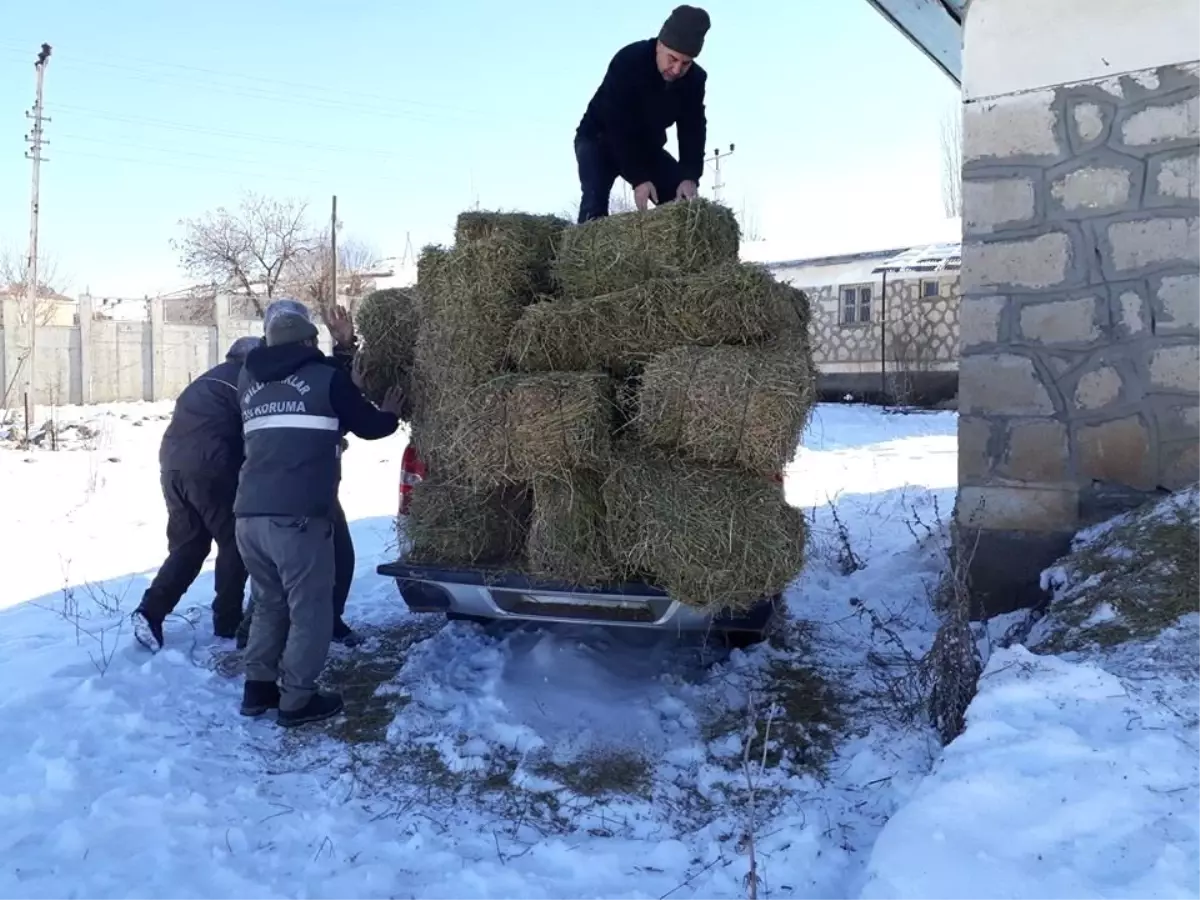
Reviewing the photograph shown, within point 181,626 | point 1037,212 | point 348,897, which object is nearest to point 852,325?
point 1037,212

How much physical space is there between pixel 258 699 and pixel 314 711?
281 millimetres

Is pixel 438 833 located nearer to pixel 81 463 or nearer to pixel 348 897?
pixel 348 897

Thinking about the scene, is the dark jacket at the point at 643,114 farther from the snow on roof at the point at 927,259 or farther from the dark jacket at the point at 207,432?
the snow on roof at the point at 927,259

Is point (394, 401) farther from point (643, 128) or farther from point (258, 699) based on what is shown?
point (643, 128)

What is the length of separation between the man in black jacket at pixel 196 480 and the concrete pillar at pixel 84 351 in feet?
80.1

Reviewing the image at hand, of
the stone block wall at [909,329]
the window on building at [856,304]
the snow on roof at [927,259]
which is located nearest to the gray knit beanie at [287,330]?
the stone block wall at [909,329]

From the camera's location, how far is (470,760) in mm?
3752

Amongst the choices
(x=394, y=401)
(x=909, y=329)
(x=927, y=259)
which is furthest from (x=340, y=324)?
(x=927, y=259)

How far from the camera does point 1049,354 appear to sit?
509cm

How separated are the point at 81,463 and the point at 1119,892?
15419 mm

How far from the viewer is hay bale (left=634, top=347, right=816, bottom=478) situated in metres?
3.68

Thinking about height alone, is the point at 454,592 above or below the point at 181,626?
above

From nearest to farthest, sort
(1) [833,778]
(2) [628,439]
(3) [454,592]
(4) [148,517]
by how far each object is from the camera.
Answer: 1. (1) [833,778]
2. (2) [628,439]
3. (3) [454,592]
4. (4) [148,517]

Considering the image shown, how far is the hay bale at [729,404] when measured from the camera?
145 inches
